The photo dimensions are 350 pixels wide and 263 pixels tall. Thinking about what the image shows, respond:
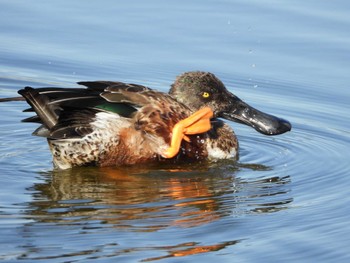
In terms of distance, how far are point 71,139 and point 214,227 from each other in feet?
7.43

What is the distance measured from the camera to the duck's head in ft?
34.2

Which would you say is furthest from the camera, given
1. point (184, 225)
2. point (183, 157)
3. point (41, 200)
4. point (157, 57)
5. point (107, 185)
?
point (157, 57)

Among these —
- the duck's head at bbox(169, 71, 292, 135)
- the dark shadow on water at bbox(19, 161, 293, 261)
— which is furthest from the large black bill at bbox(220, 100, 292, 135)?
the dark shadow on water at bbox(19, 161, 293, 261)

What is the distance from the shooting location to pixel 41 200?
28.2 ft

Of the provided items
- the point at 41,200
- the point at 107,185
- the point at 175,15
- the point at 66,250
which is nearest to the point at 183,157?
the point at 107,185

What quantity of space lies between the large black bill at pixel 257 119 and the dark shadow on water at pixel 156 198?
0.50 metres

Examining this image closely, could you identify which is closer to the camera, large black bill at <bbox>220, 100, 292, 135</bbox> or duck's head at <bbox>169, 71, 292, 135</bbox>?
large black bill at <bbox>220, 100, 292, 135</bbox>

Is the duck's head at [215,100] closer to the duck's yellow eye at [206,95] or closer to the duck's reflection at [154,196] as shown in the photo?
the duck's yellow eye at [206,95]

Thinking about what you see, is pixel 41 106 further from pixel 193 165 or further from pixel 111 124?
pixel 193 165

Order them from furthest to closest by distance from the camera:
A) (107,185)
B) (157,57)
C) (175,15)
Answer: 1. (175,15)
2. (157,57)
3. (107,185)

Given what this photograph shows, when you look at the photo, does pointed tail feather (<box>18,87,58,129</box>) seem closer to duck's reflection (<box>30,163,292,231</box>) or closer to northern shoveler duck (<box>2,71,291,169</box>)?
northern shoveler duck (<box>2,71,291,169</box>)

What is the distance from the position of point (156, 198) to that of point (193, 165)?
1301mm

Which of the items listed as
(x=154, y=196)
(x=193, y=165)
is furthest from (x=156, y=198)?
(x=193, y=165)

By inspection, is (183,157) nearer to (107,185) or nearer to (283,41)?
(107,185)
